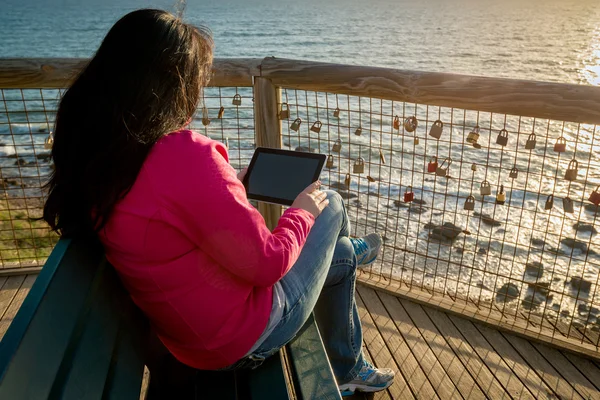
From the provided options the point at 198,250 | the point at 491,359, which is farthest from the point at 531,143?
the point at 198,250

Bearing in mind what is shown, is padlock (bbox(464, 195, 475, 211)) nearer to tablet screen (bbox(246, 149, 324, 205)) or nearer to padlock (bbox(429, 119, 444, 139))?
padlock (bbox(429, 119, 444, 139))

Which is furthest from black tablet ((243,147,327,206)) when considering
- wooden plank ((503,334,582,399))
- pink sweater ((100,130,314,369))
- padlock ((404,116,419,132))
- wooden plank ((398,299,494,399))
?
wooden plank ((503,334,582,399))

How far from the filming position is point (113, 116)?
1285 mm

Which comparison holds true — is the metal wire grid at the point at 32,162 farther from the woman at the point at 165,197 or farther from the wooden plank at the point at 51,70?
the woman at the point at 165,197

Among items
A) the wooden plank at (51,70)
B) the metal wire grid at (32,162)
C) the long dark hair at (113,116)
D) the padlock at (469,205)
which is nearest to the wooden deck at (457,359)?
the padlock at (469,205)

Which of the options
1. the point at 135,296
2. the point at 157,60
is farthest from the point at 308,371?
the point at 157,60

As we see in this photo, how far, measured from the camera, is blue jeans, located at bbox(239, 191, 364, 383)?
163 cm

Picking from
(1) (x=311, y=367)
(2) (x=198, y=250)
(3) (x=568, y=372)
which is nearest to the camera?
(2) (x=198, y=250)

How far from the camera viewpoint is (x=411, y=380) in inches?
93.0

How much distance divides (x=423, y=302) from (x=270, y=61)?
146 centimetres

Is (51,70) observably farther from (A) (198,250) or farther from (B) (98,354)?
(B) (98,354)

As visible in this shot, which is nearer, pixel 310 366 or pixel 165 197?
pixel 165 197

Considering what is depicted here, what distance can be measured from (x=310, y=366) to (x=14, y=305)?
1985mm

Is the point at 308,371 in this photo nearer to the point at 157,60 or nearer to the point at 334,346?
the point at 334,346
